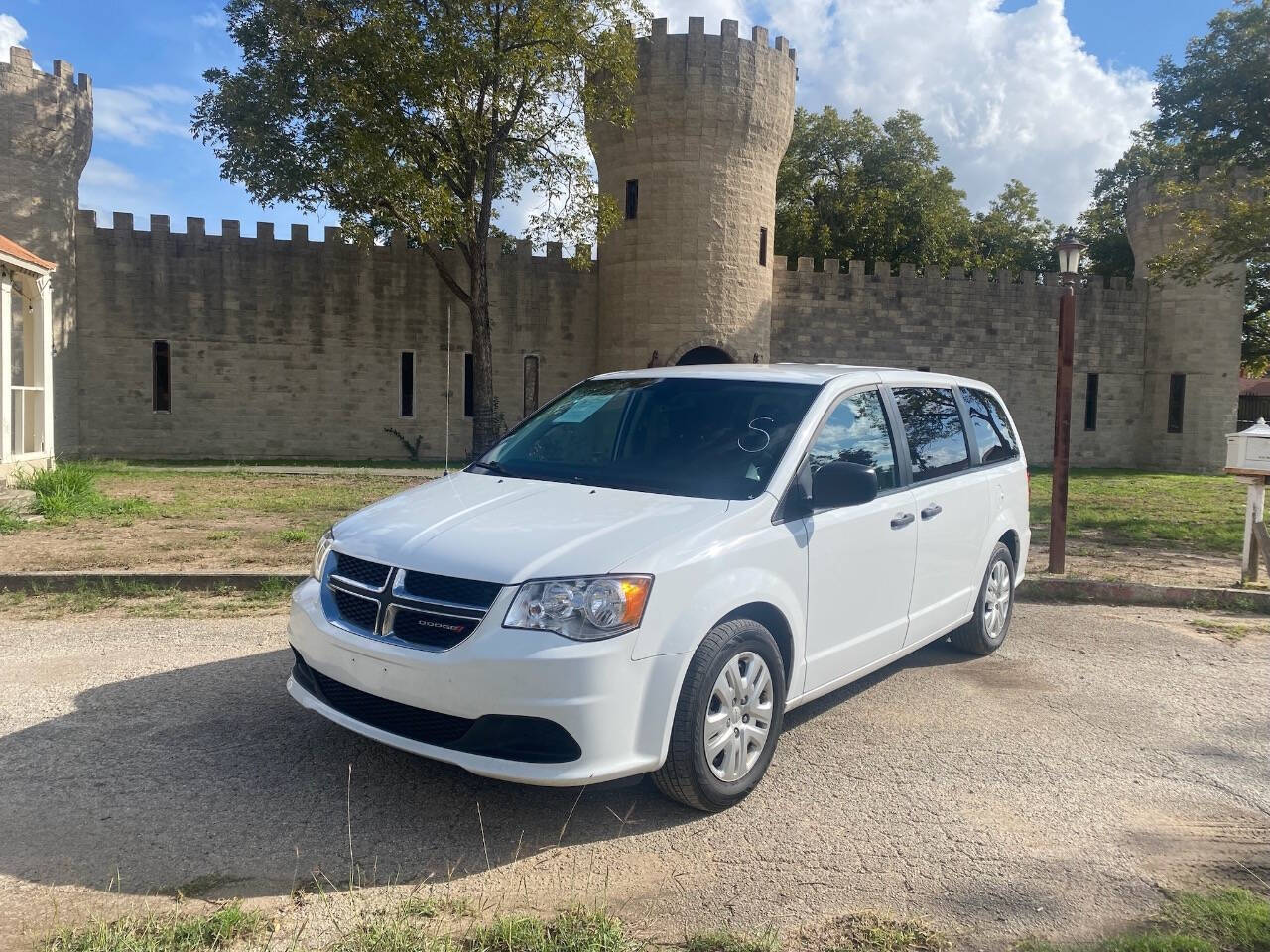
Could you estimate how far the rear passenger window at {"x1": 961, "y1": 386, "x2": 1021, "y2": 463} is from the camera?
5.92 metres

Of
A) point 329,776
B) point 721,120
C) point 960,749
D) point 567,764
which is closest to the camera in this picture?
point 567,764

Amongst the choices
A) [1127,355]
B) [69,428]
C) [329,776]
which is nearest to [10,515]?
[329,776]

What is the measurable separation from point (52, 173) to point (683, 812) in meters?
23.8

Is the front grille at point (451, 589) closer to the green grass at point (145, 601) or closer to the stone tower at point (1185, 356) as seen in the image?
the green grass at point (145, 601)

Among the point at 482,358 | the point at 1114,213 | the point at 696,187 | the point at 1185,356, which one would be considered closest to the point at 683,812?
the point at 482,358

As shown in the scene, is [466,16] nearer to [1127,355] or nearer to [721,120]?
[721,120]

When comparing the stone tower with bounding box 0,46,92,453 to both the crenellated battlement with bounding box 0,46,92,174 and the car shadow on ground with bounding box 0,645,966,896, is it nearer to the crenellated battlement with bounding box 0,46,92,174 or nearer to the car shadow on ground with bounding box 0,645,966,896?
the crenellated battlement with bounding box 0,46,92,174

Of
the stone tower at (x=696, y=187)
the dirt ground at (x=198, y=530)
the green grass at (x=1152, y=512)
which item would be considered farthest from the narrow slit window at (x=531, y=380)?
the green grass at (x=1152, y=512)

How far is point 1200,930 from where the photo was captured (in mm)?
2857

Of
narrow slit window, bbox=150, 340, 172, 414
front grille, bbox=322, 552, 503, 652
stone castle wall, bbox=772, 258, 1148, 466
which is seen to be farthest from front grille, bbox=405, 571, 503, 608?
stone castle wall, bbox=772, 258, 1148, 466

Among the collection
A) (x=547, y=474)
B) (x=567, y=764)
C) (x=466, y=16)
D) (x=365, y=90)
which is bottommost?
(x=567, y=764)

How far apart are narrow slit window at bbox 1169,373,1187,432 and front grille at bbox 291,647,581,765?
29933 millimetres

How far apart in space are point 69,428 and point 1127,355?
98.4 ft

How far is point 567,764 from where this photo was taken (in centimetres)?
322
